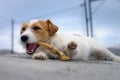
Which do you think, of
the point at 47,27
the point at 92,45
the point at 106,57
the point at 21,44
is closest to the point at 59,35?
the point at 47,27

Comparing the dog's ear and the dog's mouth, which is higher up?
the dog's ear

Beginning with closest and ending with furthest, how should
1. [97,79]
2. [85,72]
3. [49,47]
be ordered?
[97,79] < [85,72] < [49,47]

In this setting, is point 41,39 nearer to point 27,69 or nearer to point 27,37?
point 27,37

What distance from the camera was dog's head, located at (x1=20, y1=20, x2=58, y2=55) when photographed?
5019 mm

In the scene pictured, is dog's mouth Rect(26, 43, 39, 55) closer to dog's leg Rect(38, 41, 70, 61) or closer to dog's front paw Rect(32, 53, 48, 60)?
dog's leg Rect(38, 41, 70, 61)

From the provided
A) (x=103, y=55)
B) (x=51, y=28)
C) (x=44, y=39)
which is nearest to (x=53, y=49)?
(x=44, y=39)

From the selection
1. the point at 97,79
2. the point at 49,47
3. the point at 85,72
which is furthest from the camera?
the point at 49,47

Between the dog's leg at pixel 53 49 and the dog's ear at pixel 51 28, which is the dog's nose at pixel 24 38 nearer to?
the dog's leg at pixel 53 49

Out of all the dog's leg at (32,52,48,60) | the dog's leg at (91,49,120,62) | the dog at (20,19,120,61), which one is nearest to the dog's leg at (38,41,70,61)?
the dog at (20,19,120,61)

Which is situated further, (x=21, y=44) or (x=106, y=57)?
(x=106, y=57)

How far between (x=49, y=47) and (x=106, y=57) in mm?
1808

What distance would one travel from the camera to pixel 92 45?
20.3 ft

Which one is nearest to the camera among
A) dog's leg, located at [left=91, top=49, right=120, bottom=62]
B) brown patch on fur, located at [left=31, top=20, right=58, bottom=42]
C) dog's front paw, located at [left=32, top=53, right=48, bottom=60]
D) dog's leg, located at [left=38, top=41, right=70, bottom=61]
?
dog's front paw, located at [left=32, top=53, right=48, bottom=60]

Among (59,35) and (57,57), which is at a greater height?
(59,35)
